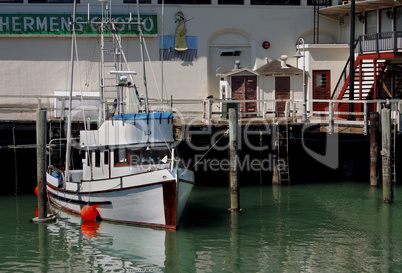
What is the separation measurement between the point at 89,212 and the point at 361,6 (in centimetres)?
1868

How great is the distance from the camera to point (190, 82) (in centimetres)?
3306

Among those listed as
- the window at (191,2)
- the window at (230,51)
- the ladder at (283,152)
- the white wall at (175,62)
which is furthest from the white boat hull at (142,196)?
the window at (191,2)

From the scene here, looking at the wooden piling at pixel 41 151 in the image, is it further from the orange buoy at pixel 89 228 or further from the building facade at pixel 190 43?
the building facade at pixel 190 43

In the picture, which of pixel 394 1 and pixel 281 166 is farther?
pixel 394 1

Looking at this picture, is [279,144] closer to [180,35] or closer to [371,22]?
[180,35]

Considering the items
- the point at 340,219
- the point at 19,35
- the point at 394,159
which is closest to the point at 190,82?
the point at 19,35

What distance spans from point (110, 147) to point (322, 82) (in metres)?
15.9

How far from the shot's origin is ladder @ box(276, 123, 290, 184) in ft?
85.9

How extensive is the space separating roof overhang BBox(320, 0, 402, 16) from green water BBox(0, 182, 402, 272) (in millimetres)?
11505

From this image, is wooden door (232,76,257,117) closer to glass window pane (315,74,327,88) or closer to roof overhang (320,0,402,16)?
glass window pane (315,74,327,88)

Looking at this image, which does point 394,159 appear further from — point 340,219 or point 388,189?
point 340,219

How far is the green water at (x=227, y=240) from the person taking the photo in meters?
16.3

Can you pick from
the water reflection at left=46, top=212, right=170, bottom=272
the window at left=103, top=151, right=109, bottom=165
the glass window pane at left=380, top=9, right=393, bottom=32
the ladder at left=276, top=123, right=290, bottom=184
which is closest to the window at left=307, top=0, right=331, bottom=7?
the glass window pane at left=380, top=9, right=393, bottom=32

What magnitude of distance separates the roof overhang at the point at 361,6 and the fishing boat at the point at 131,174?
14.7 m
